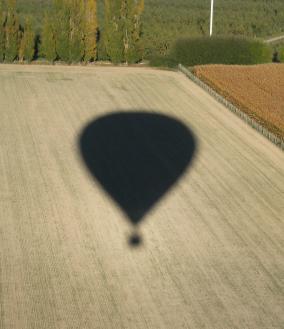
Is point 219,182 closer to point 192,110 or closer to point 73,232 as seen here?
point 73,232

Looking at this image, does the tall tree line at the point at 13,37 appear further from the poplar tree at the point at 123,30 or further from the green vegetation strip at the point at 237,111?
the green vegetation strip at the point at 237,111

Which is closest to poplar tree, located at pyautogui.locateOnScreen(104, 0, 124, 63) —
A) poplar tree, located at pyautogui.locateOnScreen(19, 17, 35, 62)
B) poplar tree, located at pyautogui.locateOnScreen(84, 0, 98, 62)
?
poplar tree, located at pyautogui.locateOnScreen(84, 0, 98, 62)

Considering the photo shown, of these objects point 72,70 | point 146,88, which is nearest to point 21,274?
point 146,88

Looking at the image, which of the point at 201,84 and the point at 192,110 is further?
the point at 201,84

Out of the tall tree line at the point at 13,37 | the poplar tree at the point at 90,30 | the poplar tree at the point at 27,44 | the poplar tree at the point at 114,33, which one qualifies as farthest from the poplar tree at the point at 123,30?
the tall tree line at the point at 13,37

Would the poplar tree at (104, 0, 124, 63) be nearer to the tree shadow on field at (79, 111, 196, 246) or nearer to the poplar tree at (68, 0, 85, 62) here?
the poplar tree at (68, 0, 85, 62)

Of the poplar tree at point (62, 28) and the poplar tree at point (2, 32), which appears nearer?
the poplar tree at point (2, 32)

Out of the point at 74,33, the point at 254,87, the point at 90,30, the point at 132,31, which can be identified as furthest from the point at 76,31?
the point at 254,87
